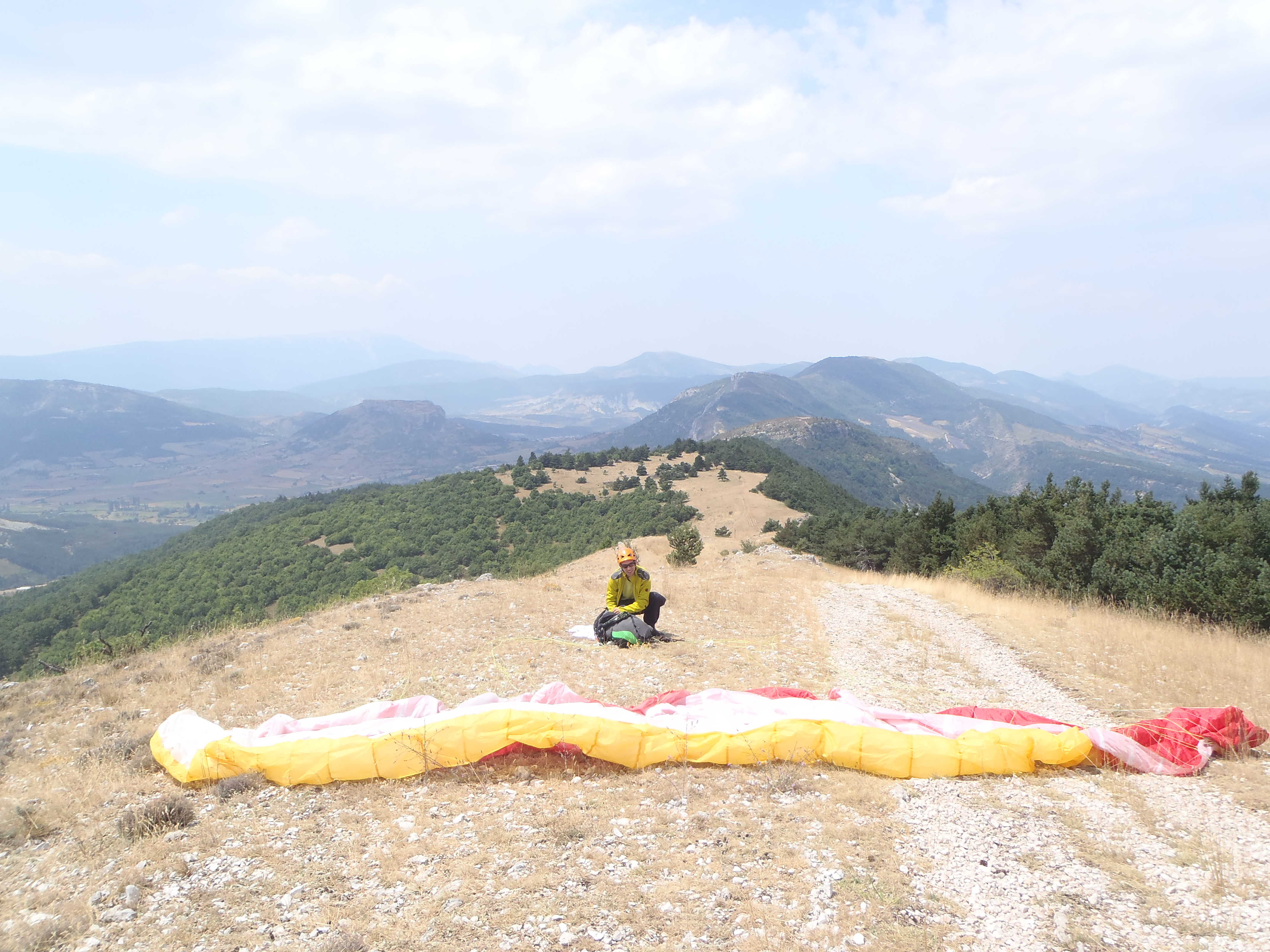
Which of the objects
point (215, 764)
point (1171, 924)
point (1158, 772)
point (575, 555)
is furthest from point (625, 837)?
point (575, 555)

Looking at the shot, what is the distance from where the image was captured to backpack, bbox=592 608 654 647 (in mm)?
11680

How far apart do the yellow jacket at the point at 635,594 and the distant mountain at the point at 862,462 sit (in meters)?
133

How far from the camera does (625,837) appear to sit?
528 cm

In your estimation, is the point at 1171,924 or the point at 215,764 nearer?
the point at 1171,924

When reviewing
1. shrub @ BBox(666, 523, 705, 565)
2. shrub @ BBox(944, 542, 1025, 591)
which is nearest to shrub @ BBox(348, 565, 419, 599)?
shrub @ BBox(666, 523, 705, 565)

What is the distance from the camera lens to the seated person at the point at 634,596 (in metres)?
12.0

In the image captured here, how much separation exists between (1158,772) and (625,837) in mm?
5646

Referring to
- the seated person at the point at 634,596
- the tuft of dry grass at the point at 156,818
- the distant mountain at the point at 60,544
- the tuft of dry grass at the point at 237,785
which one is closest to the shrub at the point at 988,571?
the seated person at the point at 634,596

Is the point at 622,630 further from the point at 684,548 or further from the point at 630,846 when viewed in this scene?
the point at 684,548

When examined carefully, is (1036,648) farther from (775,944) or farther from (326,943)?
(326,943)

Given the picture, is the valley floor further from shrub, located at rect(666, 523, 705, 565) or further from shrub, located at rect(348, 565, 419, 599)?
shrub, located at rect(666, 523, 705, 565)

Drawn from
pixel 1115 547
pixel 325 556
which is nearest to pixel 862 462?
pixel 325 556

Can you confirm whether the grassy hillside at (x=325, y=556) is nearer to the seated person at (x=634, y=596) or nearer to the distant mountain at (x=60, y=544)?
the seated person at (x=634, y=596)

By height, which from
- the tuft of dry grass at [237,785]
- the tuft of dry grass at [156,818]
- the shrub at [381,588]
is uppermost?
the tuft of dry grass at [156,818]
